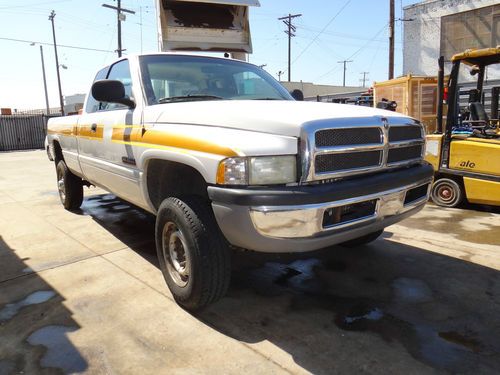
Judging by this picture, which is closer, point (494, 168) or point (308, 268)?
point (308, 268)

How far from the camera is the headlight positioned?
2.51m

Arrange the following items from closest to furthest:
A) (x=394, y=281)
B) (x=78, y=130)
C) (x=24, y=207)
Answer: (x=394, y=281), (x=78, y=130), (x=24, y=207)

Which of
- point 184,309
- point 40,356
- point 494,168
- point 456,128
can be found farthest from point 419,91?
point 40,356

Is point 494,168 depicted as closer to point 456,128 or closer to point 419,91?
point 456,128

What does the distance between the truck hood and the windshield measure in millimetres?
358

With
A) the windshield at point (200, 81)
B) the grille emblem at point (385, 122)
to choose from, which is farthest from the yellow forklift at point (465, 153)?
the grille emblem at point (385, 122)

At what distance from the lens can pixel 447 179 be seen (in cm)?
637

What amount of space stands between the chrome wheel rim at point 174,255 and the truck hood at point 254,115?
0.82m

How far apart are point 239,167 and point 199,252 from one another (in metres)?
0.67

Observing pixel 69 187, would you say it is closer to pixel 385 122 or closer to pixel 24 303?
pixel 24 303

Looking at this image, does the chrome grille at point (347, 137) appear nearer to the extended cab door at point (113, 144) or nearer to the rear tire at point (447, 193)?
the extended cab door at point (113, 144)

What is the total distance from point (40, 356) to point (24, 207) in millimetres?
4930

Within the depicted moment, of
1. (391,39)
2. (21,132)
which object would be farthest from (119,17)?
(391,39)

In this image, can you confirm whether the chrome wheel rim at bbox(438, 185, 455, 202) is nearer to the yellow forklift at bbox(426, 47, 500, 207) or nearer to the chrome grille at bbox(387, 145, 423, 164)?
the yellow forklift at bbox(426, 47, 500, 207)
